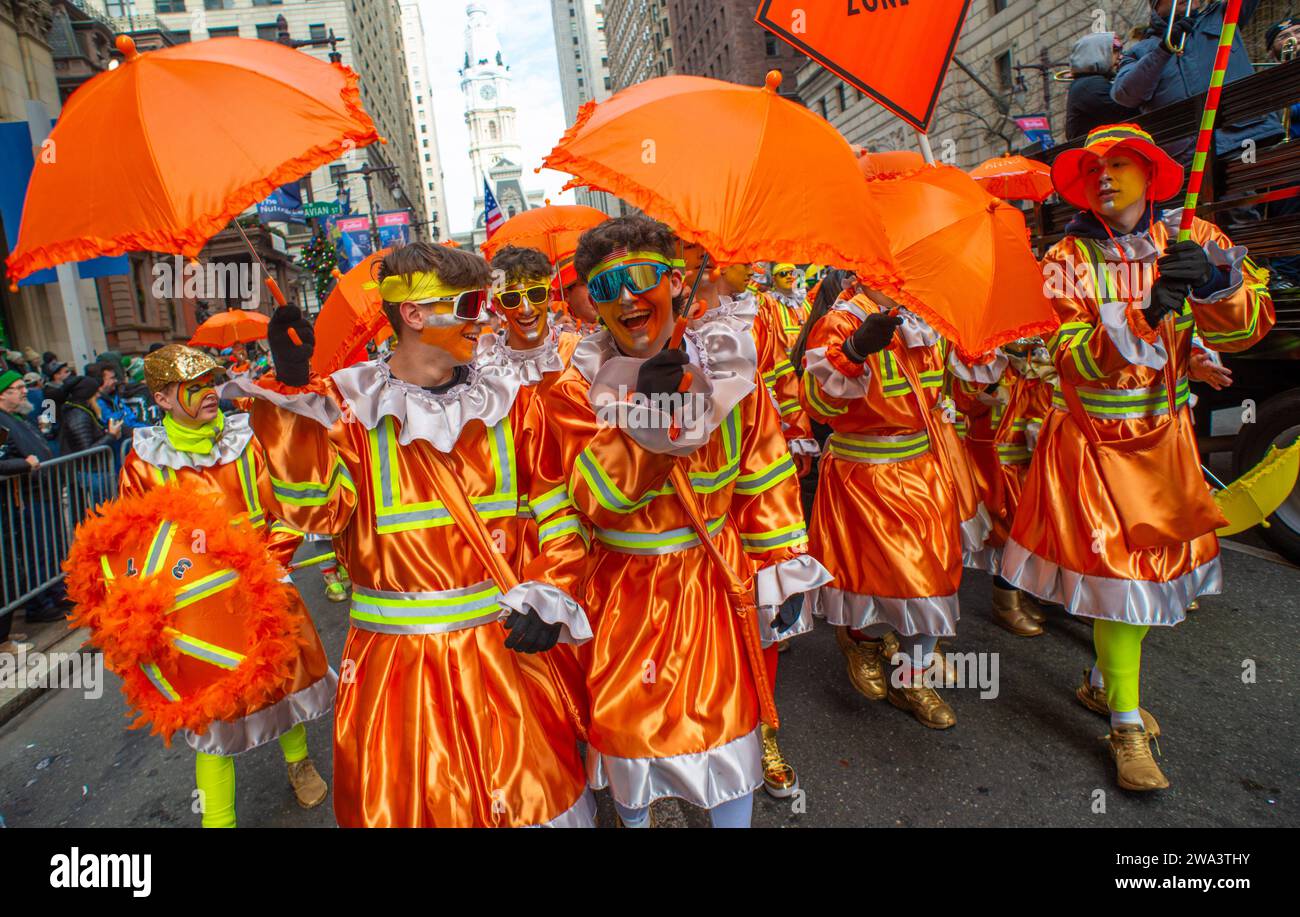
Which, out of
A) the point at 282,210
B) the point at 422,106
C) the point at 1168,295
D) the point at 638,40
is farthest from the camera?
the point at 422,106

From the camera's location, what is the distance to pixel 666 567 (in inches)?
95.0

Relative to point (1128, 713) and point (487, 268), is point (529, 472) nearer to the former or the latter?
point (487, 268)

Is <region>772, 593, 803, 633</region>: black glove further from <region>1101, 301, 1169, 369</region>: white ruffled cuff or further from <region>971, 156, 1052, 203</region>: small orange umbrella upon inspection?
<region>971, 156, 1052, 203</region>: small orange umbrella

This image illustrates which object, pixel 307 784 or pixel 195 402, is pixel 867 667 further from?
pixel 195 402

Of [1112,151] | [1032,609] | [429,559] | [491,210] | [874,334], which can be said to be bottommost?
[1032,609]

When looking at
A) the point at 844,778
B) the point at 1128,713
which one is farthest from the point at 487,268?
the point at 1128,713

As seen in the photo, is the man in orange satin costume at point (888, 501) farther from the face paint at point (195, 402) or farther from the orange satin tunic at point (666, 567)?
the face paint at point (195, 402)

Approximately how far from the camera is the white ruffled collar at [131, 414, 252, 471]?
352 centimetres

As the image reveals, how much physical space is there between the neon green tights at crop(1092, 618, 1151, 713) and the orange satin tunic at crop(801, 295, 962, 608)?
24.8 inches

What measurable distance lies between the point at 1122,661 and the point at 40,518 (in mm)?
7797

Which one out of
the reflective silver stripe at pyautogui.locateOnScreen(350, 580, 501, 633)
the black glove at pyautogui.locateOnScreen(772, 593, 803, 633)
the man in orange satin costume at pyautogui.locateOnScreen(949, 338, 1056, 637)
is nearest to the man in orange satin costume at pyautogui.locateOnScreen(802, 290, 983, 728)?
the man in orange satin costume at pyautogui.locateOnScreen(949, 338, 1056, 637)

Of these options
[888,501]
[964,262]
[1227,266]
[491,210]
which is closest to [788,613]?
[888,501]

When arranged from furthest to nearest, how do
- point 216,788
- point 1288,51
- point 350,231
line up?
point 350,231 < point 1288,51 < point 216,788

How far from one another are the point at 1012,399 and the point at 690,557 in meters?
3.24
